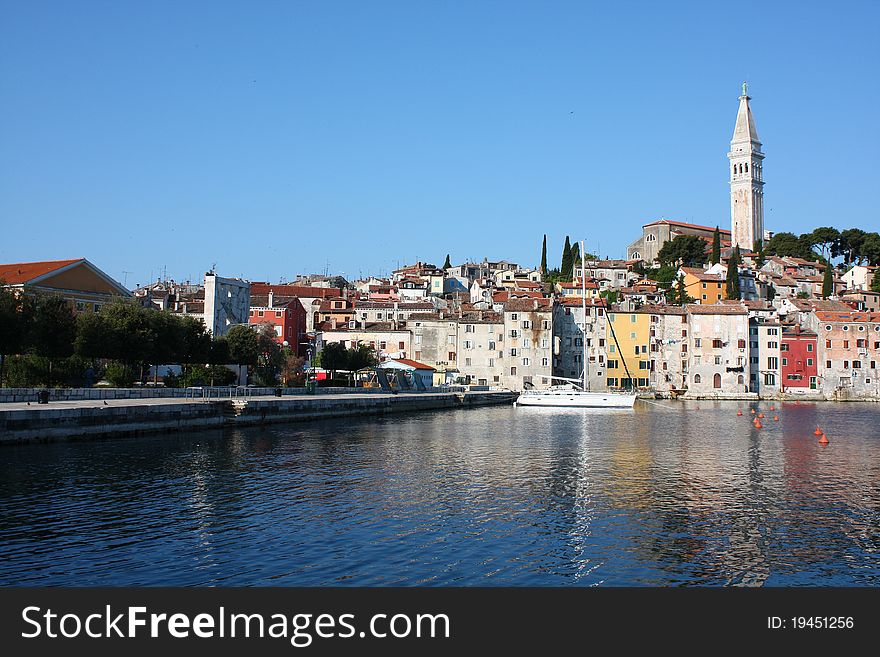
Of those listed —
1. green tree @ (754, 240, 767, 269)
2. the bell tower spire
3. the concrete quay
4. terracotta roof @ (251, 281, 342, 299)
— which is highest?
the bell tower spire

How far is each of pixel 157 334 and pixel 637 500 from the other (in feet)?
116

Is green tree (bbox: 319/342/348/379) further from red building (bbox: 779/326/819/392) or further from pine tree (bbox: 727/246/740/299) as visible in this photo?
pine tree (bbox: 727/246/740/299)

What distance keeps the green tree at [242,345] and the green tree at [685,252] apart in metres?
101

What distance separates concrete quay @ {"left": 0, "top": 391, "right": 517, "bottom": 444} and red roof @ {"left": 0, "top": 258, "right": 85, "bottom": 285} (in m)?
25.4

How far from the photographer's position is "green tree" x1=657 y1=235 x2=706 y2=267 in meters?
148

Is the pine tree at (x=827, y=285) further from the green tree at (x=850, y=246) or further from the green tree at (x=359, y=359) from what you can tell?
the green tree at (x=359, y=359)

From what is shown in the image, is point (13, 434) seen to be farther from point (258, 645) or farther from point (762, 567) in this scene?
point (762, 567)

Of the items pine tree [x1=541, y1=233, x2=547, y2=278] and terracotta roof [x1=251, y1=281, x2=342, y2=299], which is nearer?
terracotta roof [x1=251, y1=281, x2=342, y2=299]

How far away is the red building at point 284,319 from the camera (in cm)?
9238

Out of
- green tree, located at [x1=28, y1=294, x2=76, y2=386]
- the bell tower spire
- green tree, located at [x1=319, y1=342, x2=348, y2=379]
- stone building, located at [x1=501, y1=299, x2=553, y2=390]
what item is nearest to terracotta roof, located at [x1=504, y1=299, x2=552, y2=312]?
stone building, located at [x1=501, y1=299, x2=553, y2=390]

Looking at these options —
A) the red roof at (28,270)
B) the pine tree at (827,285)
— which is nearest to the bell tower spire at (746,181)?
the pine tree at (827,285)

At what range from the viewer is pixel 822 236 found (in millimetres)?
151000

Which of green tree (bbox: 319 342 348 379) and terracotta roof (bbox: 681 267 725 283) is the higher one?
terracotta roof (bbox: 681 267 725 283)

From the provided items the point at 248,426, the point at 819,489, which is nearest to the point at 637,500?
the point at 819,489
